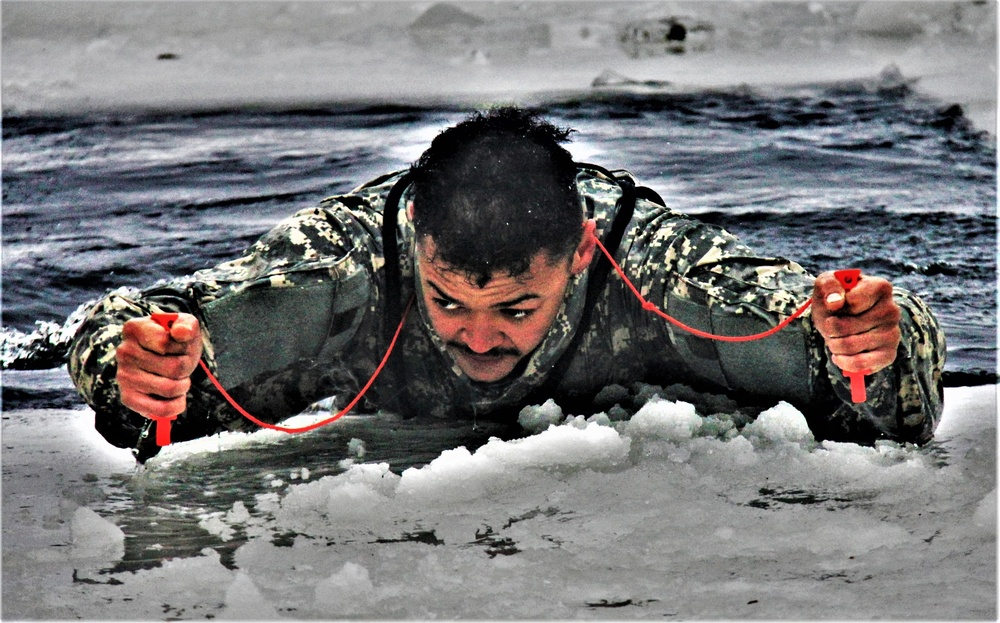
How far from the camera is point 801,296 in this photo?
2768mm

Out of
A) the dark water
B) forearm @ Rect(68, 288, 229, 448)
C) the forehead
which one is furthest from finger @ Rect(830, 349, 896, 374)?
the dark water

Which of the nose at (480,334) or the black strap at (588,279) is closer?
the nose at (480,334)

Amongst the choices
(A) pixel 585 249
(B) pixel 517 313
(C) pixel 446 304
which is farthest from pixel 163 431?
(A) pixel 585 249

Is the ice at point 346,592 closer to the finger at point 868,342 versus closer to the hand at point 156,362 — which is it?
the hand at point 156,362

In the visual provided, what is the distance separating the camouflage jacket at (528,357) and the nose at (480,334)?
170mm

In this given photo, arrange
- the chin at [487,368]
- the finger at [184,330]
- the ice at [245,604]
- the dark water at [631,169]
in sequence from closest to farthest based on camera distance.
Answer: the ice at [245,604]
the finger at [184,330]
the chin at [487,368]
the dark water at [631,169]

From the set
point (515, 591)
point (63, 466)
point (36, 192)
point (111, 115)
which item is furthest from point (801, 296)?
point (111, 115)

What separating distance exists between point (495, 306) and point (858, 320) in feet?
2.58

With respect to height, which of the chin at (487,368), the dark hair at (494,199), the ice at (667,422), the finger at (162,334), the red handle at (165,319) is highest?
the dark hair at (494,199)

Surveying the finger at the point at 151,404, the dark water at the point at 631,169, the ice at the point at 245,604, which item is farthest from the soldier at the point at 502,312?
the dark water at the point at 631,169

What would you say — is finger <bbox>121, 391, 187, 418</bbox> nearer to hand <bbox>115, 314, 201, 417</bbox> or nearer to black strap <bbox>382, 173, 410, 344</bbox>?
hand <bbox>115, 314, 201, 417</bbox>

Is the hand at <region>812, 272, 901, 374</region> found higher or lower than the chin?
higher

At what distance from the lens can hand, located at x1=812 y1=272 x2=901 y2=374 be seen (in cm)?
235

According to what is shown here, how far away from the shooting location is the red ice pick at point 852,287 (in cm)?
232
